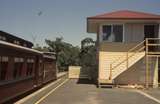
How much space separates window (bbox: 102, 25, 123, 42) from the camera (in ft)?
86.8

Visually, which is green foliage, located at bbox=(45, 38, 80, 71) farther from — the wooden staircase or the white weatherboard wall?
the wooden staircase

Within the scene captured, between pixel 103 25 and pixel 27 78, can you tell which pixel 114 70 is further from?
pixel 27 78

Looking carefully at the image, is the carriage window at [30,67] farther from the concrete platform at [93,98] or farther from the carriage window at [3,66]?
the carriage window at [3,66]

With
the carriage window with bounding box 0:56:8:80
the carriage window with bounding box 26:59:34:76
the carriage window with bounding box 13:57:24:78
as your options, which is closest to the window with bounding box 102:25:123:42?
the carriage window with bounding box 26:59:34:76

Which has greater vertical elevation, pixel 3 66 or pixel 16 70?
pixel 3 66

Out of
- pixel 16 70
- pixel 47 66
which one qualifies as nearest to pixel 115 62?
pixel 47 66

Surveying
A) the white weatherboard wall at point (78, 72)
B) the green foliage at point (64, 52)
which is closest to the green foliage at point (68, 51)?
the green foliage at point (64, 52)

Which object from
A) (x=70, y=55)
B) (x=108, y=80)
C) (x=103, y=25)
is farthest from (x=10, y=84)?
(x=70, y=55)

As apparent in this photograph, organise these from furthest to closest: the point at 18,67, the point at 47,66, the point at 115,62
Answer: the point at 47,66
the point at 115,62
the point at 18,67

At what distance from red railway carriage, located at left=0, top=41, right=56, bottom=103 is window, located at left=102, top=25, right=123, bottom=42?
6.48 metres

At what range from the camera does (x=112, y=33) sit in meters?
26.5

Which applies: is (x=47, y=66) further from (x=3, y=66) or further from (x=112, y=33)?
(x=3, y=66)

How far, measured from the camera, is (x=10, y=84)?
14.0 metres

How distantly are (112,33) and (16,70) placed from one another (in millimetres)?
12459
